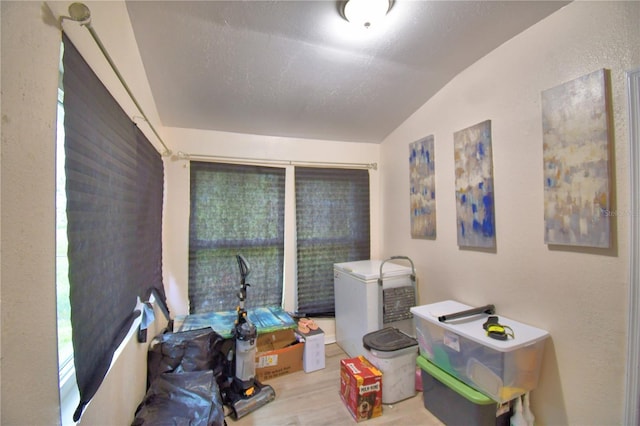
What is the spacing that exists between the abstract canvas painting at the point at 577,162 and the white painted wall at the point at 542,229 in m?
0.04

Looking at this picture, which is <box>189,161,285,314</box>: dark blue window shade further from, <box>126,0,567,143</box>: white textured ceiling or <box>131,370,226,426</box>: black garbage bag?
<box>131,370,226,426</box>: black garbage bag

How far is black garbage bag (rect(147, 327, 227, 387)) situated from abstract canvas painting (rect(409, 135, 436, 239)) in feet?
6.45

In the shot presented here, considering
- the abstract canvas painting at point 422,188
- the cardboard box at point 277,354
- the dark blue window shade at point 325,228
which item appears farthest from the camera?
the dark blue window shade at point 325,228

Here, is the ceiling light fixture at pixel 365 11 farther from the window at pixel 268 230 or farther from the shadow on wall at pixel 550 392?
the shadow on wall at pixel 550 392

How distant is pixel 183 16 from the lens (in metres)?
1.34

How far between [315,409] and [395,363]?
65cm

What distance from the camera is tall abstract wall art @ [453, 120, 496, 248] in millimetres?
1750

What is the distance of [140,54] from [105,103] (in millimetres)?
774

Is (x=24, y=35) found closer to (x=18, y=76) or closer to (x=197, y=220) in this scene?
(x=18, y=76)

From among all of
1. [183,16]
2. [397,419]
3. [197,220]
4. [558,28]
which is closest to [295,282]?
[197,220]

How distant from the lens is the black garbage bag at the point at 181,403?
131 centimetres

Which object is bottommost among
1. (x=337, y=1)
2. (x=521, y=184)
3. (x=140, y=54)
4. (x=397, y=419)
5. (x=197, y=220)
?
(x=397, y=419)

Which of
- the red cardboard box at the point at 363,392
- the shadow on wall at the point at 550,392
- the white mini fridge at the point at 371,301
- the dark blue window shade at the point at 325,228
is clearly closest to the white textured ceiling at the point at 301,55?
the dark blue window shade at the point at 325,228

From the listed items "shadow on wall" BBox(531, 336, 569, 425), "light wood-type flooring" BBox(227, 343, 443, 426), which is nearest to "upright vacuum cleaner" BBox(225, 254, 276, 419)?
"light wood-type flooring" BBox(227, 343, 443, 426)
